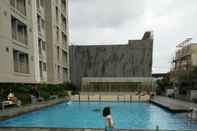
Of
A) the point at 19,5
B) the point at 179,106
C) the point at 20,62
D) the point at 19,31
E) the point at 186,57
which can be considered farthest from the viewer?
the point at 186,57

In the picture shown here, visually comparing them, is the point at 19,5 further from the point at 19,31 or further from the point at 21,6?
the point at 19,31

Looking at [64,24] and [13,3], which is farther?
[64,24]

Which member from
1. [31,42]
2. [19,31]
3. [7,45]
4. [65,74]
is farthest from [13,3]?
[65,74]

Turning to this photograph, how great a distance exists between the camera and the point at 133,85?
1447 inches

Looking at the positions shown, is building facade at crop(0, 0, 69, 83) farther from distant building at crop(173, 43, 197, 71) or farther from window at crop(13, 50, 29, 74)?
distant building at crop(173, 43, 197, 71)

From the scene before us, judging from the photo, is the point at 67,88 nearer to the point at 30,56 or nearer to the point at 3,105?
the point at 30,56

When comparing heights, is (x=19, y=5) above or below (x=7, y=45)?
above

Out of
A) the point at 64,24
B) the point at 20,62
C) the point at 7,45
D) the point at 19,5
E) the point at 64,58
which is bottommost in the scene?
the point at 20,62

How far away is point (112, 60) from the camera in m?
39.4

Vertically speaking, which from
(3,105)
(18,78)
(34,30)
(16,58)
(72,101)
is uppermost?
(34,30)

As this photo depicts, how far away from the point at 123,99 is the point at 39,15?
13.7 m

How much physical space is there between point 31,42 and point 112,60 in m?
19.7

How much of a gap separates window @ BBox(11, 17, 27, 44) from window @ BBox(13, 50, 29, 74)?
1.22m

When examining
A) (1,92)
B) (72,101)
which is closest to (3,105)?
(1,92)
